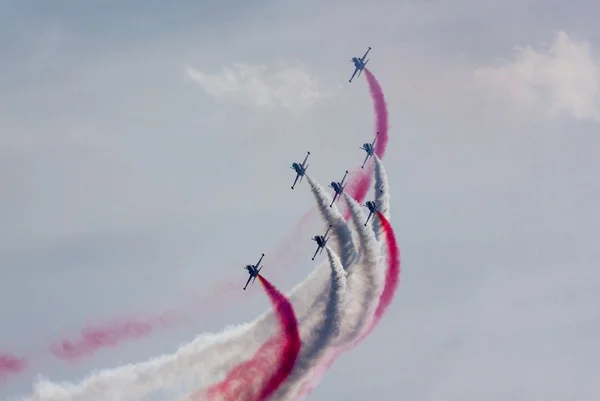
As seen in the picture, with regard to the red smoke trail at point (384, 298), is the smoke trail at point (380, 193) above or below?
above

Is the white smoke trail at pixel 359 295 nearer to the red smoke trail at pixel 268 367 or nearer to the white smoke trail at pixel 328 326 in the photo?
the white smoke trail at pixel 328 326

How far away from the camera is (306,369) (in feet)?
355

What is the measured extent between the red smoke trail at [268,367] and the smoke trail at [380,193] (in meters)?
Result: 15.4

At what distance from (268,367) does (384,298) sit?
14100 millimetres

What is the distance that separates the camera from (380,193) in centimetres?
12344

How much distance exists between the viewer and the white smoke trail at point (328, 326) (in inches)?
4259

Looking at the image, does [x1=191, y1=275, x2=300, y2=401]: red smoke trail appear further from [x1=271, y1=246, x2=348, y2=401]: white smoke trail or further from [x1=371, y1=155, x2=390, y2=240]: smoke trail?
[x1=371, y1=155, x2=390, y2=240]: smoke trail

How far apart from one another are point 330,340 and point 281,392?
7096 millimetres

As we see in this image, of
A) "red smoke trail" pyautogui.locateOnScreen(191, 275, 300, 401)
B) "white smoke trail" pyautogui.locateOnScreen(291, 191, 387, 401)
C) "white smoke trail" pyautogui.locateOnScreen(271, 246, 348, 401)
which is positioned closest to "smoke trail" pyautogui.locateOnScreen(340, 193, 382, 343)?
"white smoke trail" pyautogui.locateOnScreen(291, 191, 387, 401)

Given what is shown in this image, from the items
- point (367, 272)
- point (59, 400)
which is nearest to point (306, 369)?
point (367, 272)

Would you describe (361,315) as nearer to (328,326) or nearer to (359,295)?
(359,295)

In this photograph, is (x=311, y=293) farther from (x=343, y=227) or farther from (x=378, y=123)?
(x=378, y=123)

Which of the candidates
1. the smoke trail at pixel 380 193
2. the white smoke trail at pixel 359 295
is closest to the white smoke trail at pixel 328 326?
the white smoke trail at pixel 359 295

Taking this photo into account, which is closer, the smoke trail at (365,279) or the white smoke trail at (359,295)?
the white smoke trail at (359,295)
